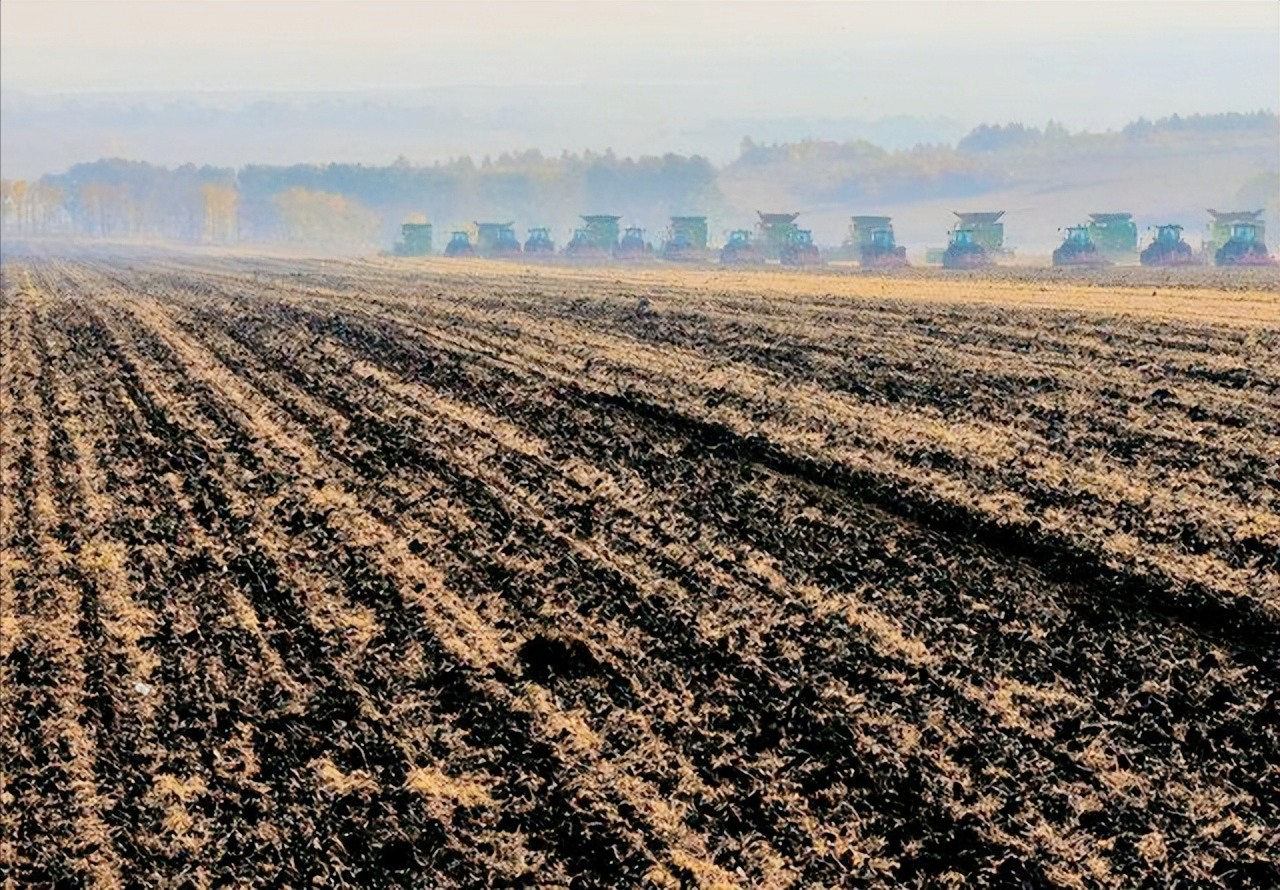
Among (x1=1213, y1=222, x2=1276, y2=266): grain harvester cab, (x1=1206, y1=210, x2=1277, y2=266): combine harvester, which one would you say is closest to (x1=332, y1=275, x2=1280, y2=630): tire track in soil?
(x1=1213, y1=222, x2=1276, y2=266): grain harvester cab

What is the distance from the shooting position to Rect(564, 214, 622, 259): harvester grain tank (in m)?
67.8

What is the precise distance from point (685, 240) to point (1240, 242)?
26.8 metres

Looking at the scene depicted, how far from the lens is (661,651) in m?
6.98

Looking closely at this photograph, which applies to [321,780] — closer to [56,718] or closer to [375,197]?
[56,718]

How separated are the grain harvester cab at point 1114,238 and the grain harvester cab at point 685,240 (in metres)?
18.7

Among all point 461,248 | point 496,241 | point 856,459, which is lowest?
point 856,459

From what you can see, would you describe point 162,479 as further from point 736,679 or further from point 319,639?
point 736,679

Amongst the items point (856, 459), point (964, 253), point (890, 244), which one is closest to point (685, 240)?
point (890, 244)

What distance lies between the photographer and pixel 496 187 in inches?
5438

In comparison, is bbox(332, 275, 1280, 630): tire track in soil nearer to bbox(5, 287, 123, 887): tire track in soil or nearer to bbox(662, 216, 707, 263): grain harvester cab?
bbox(5, 287, 123, 887): tire track in soil

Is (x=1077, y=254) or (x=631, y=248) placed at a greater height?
(x=631, y=248)

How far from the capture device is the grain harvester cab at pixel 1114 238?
5156 cm

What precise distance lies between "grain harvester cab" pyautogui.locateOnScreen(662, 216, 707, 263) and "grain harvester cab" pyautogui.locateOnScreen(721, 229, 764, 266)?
91.9 inches

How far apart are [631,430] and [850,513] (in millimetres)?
3492
